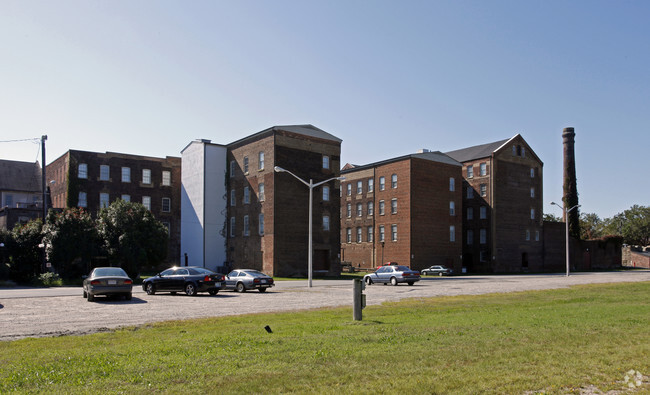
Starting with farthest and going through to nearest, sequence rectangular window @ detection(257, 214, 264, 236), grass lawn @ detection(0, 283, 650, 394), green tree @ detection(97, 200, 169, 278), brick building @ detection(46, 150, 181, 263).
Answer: brick building @ detection(46, 150, 181, 263) → rectangular window @ detection(257, 214, 264, 236) → green tree @ detection(97, 200, 169, 278) → grass lawn @ detection(0, 283, 650, 394)

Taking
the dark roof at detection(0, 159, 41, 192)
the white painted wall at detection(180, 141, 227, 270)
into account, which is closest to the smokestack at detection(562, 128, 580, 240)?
the white painted wall at detection(180, 141, 227, 270)

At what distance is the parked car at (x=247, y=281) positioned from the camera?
98.1ft

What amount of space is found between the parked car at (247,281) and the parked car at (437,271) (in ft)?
117

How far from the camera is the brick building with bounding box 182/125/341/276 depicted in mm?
53781

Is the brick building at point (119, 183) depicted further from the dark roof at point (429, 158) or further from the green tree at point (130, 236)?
the dark roof at point (429, 158)

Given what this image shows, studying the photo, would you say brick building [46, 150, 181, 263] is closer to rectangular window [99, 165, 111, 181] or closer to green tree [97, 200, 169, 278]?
rectangular window [99, 165, 111, 181]

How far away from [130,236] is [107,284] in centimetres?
2017

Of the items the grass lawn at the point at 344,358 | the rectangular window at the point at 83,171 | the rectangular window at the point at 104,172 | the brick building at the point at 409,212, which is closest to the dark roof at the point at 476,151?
the brick building at the point at 409,212

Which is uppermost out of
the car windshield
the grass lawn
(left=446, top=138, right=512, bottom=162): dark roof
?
(left=446, top=138, right=512, bottom=162): dark roof

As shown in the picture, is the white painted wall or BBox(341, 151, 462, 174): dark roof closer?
the white painted wall

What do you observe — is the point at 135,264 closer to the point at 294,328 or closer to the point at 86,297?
the point at 86,297

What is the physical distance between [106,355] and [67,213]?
3580 cm

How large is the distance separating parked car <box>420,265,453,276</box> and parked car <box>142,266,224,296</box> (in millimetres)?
39892

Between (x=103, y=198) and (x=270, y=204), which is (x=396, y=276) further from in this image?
(x=103, y=198)
